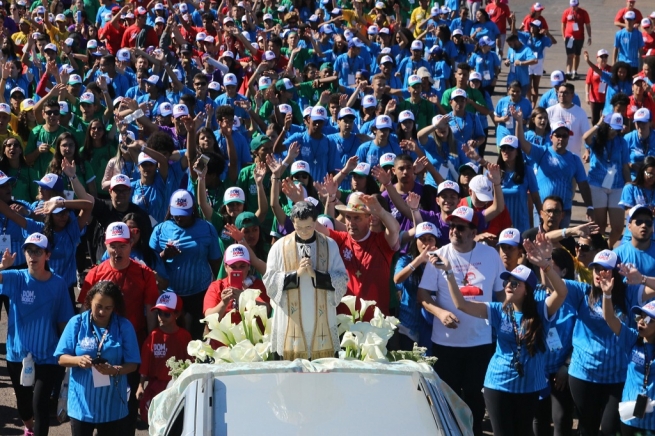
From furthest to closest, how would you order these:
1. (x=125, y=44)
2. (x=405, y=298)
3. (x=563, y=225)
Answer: (x=125, y=44) < (x=563, y=225) < (x=405, y=298)

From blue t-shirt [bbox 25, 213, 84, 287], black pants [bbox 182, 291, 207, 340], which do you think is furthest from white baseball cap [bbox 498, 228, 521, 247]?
blue t-shirt [bbox 25, 213, 84, 287]

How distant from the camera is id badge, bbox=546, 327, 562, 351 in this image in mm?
8125

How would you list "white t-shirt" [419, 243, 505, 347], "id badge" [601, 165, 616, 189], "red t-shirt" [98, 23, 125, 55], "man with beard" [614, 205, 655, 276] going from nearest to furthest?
"white t-shirt" [419, 243, 505, 347] → "man with beard" [614, 205, 655, 276] → "id badge" [601, 165, 616, 189] → "red t-shirt" [98, 23, 125, 55]

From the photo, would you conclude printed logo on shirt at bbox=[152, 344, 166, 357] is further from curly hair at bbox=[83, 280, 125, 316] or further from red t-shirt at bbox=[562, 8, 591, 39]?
red t-shirt at bbox=[562, 8, 591, 39]

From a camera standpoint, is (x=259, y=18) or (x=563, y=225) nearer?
(x=563, y=225)

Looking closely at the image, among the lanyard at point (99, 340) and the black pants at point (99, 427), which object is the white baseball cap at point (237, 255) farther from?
the black pants at point (99, 427)

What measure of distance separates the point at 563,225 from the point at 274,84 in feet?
15.6

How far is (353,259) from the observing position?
8938 millimetres

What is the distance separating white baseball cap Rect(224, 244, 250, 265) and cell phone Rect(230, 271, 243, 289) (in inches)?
3.4

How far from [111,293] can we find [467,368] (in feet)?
9.16

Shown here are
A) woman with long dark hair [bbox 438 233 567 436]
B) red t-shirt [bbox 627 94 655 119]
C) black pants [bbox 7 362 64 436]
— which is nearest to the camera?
woman with long dark hair [bbox 438 233 567 436]

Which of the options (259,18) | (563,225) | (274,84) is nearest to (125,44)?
(259,18)

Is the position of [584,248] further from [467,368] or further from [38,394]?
[38,394]

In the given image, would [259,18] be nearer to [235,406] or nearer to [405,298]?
[405,298]
